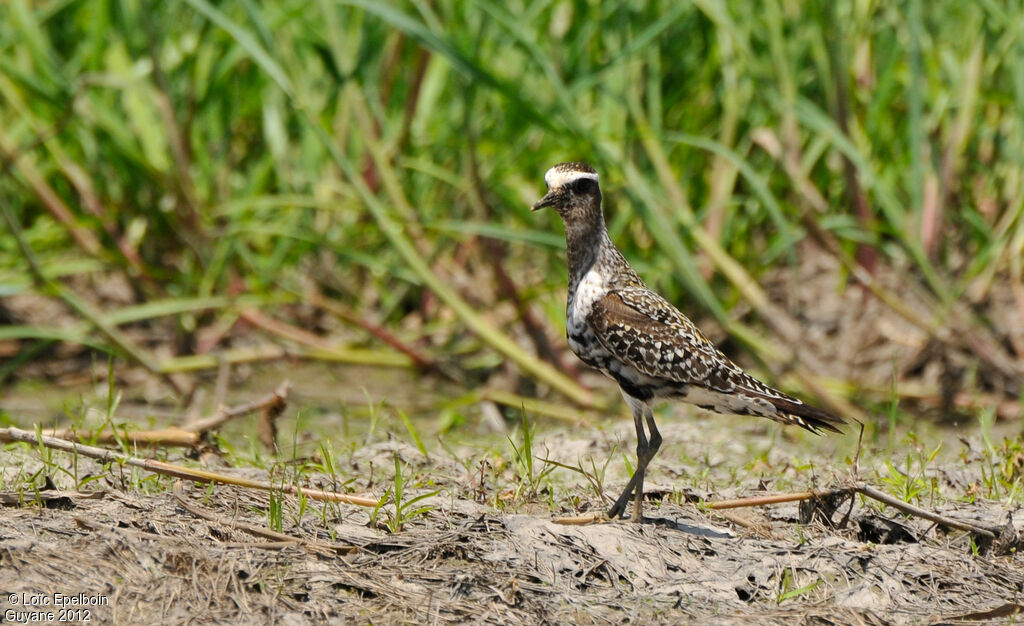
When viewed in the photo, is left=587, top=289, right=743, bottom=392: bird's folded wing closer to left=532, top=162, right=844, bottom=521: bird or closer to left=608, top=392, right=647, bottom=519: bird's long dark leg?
left=532, top=162, right=844, bottom=521: bird

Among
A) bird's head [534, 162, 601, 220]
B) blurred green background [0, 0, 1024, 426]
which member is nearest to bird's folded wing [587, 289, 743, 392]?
bird's head [534, 162, 601, 220]

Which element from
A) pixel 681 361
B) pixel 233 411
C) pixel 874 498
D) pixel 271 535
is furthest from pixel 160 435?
pixel 874 498

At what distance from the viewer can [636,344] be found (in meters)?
4.18

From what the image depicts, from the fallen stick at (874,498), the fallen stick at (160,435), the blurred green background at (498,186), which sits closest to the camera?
the fallen stick at (874,498)

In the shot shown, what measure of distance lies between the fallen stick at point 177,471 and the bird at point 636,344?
2.78ft

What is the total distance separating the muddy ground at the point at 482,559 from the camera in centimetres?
320

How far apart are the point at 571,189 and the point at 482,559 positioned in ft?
4.79

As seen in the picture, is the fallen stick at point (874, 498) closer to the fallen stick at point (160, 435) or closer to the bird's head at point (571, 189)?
the bird's head at point (571, 189)

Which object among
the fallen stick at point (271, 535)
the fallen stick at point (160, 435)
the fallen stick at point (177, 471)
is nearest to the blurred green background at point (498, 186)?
the fallen stick at point (160, 435)

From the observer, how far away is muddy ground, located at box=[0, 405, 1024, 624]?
3.20 m

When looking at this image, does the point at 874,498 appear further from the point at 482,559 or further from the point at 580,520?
the point at 482,559

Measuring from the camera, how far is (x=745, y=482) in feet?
15.5

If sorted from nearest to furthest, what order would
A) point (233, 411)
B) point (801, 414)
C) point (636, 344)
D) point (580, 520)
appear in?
point (580, 520) < point (801, 414) < point (636, 344) < point (233, 411)

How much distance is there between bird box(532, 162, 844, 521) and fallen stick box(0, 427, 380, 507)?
849 mm
